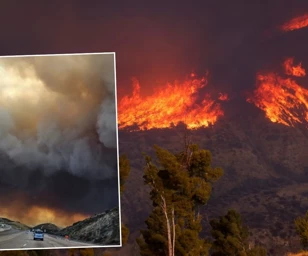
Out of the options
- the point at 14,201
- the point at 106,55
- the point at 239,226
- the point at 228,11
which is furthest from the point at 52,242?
the point at 228,11

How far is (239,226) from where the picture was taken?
19.0 m

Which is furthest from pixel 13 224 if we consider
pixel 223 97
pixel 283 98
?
pixel 283 98

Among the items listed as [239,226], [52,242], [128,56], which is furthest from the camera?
[128,56]

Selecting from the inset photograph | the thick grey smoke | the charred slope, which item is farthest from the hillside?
the thick grey smoke

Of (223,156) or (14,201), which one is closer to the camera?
(14,201)

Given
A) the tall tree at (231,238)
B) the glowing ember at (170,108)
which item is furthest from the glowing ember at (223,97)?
the tall tree at (231,238)

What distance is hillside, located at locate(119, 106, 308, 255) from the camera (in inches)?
1476

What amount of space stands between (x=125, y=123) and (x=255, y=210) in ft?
36.5

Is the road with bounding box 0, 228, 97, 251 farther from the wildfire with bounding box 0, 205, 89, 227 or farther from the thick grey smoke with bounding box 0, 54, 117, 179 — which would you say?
the thick grey smoke with bounding box 0, 54, 117, 179

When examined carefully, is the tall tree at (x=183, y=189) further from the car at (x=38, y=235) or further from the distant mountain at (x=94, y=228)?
the car at (x=38, y=235)

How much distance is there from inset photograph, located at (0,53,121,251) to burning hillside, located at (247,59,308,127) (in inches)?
1168

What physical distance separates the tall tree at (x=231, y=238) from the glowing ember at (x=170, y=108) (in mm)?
16239

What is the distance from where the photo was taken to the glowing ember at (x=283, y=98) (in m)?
38.3

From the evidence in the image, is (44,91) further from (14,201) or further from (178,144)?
(178,144)
